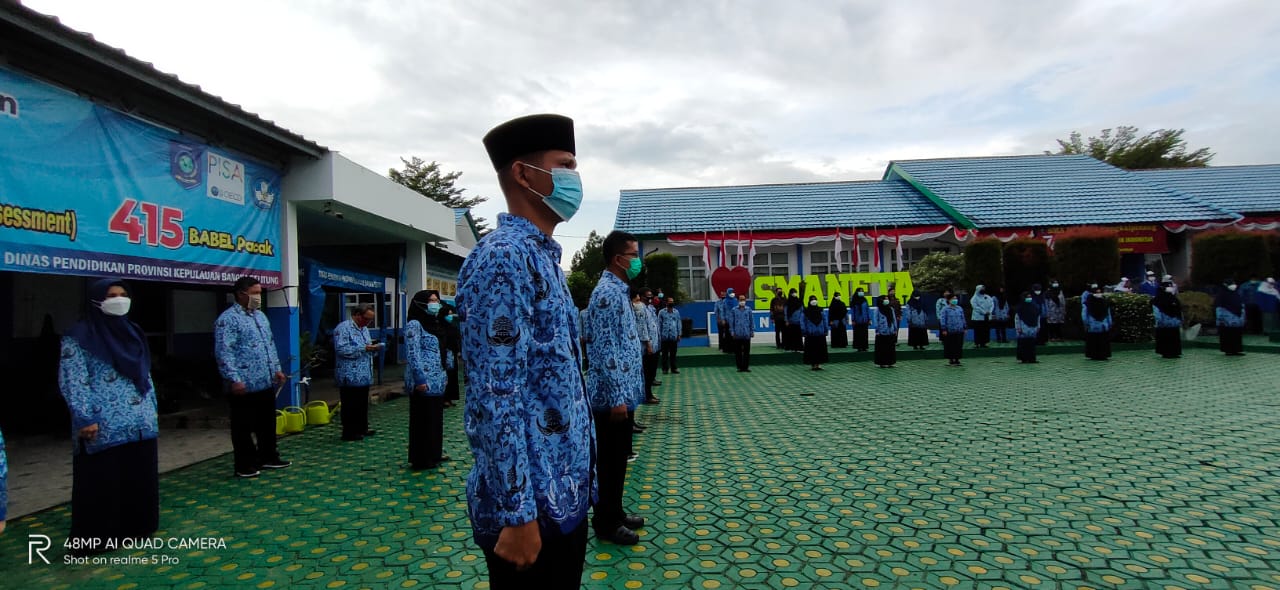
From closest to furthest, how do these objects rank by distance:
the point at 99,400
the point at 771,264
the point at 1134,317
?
the point at 99,400
the point at 1134,317
the point at 771,264

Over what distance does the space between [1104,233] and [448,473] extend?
17.8 metres

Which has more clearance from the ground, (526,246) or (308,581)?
(526,246)

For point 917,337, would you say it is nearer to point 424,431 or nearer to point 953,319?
point 953,319

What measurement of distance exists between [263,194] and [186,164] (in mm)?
1160

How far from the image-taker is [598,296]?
12.5ft

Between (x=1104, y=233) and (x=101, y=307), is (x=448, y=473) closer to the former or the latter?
(x=101, y=307)

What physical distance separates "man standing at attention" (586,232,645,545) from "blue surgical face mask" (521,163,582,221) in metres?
1.63

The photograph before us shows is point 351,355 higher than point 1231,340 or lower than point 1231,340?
higher

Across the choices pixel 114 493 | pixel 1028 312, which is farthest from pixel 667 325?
pixel 114 493

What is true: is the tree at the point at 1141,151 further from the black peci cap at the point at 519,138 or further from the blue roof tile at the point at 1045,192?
the black peci cap at the point at 519,138

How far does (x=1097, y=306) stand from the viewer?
11.6m

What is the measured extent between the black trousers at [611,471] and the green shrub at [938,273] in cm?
1522

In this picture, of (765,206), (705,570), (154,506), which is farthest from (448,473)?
(765,206)

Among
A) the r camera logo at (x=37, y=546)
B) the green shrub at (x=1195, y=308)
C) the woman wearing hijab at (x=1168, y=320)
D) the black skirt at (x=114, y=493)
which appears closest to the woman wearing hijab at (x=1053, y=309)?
the woman wearing hijab at (x=1168, y=320)
